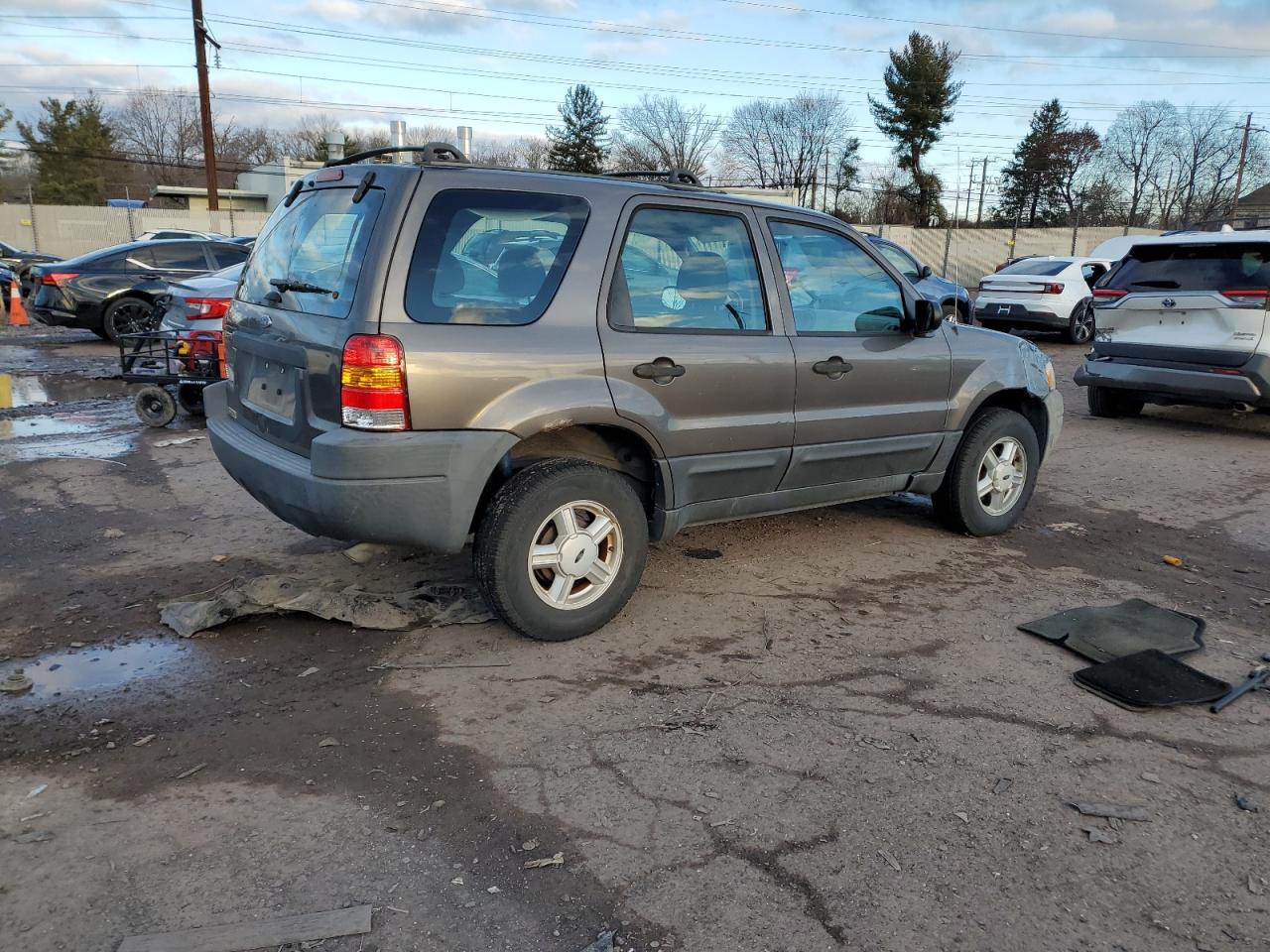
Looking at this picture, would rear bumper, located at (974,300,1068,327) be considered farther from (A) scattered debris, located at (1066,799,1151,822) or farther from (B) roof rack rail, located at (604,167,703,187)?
(A) scattered debris, located at (1066,799,1151,822)

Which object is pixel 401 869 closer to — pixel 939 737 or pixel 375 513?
pixel 375 513

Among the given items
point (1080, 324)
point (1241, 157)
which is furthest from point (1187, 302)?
point (1241, 157)

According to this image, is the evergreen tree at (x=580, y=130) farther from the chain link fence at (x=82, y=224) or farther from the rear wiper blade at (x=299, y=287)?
the rear wiper blade at (x=299, y=287)

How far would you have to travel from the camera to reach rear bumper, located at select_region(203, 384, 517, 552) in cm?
356

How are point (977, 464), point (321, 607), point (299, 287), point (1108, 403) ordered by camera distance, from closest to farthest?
1. point (299, 287)
2. point (321, 607)
3. point (977, 464)
4. point (1108, 403)

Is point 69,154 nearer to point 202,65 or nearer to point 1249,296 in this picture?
point 202,65

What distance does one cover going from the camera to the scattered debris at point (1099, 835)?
279 centimetres

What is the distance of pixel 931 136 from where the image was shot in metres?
51.9

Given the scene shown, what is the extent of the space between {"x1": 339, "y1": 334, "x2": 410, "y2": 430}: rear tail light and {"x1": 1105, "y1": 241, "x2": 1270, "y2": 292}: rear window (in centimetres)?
801

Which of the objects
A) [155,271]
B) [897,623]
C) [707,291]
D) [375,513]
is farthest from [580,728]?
[155,271]

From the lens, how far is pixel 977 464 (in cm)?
559

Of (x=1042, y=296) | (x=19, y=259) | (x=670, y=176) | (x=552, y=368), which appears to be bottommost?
(x=19, y=259)

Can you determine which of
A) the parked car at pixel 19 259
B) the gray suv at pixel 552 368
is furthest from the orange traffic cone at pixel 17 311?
the gray suv at pixel 552 368

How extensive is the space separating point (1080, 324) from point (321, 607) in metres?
15.8
